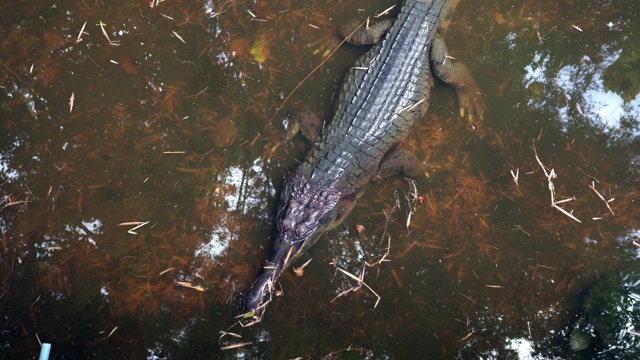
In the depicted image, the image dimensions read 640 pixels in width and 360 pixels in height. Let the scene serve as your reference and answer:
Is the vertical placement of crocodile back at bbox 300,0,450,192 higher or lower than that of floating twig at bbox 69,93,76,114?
lower

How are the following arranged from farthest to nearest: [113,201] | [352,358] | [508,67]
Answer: [508,67] → [113,201] → [352,358]

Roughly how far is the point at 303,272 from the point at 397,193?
1.14 meters

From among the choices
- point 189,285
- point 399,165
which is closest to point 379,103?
point 399,165

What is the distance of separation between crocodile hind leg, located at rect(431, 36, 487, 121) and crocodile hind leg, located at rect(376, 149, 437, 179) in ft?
2.39

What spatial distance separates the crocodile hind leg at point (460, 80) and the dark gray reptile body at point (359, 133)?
0.09 meters

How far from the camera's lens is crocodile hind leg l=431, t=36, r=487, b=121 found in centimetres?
434

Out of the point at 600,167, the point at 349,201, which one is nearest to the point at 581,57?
the point at 600,167

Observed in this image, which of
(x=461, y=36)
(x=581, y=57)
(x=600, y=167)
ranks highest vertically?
(x=461, y=36)

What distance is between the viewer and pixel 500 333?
397cm

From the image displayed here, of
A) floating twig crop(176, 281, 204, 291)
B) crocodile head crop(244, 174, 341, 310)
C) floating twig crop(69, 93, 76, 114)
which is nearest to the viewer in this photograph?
crocodile head crop(244, 174, 341, 310)

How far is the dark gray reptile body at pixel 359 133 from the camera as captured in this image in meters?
3.91

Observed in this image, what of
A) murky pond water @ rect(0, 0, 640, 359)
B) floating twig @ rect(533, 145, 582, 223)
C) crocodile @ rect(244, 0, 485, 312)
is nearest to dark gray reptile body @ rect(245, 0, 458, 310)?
crocodile @ rect(244, 0, 485, 312)

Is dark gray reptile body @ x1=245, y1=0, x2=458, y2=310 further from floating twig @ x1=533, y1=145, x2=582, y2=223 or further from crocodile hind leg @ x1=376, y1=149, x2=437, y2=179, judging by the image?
floating twig @ x1=533, y1=145, x2=582, y2=223

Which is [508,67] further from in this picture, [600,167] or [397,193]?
[397,193]
